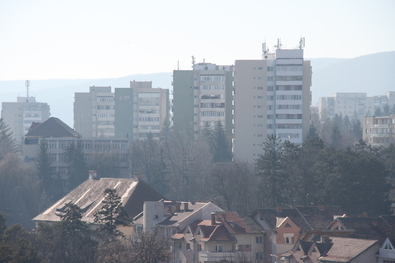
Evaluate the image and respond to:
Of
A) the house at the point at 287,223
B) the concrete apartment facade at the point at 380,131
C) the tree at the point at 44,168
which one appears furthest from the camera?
the concrete apartment facade at the point at 380,131

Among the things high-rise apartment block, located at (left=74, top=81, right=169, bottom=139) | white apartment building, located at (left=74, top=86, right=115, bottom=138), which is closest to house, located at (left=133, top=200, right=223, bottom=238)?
high-rise apartment block, located at (left=74, top=81, right=169, bottom=139)

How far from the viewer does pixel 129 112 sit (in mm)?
171125

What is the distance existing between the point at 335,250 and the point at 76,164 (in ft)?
181

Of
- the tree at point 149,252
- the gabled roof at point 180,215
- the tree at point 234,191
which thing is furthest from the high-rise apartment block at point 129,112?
the tree at point 149,252

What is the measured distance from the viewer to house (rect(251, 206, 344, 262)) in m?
69.5

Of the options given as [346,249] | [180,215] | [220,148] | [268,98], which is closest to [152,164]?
[220,148]

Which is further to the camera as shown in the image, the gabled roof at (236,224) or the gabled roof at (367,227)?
the gabled roof at (236,224)

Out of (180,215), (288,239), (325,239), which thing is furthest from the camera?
(180,215)

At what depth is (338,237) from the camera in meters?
60.7

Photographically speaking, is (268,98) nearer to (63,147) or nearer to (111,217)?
(63,147)

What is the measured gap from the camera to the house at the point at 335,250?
5703 centimetres

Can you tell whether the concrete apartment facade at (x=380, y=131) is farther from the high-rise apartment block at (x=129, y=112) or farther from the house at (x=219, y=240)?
the house at (x=219, y=240)

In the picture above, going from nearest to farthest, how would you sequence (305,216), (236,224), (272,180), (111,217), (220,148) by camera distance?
(111,217), (236,224), (305,216), (272,180), (220,148)

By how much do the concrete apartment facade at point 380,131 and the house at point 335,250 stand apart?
71.1 metres
